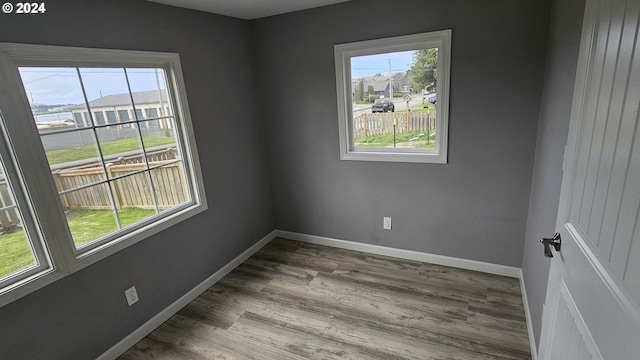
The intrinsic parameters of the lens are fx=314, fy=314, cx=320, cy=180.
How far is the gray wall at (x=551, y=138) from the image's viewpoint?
1472 millimetres

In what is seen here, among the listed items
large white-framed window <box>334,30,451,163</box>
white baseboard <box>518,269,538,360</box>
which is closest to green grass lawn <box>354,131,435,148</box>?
large white-framed window <box>334,30,451,163</box>

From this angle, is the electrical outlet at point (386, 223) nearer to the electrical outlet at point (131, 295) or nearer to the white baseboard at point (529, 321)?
the white baseboard at point (529, 321)

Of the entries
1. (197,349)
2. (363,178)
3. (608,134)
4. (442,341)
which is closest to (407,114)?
(363,178)

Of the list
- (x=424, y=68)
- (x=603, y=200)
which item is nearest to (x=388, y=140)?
(x=424, y=68)

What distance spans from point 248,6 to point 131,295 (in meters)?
2.36

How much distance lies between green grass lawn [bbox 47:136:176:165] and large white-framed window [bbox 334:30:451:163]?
1.58 meters

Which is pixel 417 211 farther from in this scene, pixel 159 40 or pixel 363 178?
pixel 159 40

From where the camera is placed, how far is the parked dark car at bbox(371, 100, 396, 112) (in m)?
2.82

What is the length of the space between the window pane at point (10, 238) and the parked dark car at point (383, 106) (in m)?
2.57

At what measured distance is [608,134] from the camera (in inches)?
33.4

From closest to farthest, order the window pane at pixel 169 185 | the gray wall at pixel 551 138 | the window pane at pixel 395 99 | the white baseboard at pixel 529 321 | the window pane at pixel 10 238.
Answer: the gray wall at pixel 551 138 → the window pane at pixel 10 238 → the white baseboard at pixel 529 321 → the window pane at pixel 169 185 → the window pane at pixel 395 99

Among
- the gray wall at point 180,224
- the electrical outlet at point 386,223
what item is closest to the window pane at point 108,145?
the gray wall at point 180,224

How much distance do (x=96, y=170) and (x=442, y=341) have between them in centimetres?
253

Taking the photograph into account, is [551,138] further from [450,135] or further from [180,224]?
[180,224]
